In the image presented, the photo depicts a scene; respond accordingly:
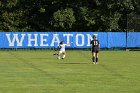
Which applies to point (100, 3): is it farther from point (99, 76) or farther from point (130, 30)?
point (99, 76)

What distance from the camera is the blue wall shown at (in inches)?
2114

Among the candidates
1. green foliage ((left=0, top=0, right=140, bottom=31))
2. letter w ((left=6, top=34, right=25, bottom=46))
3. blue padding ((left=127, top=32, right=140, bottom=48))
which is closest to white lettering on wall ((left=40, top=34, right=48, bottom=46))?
letter w ((left=6, top=34, right=25, bottom=46))

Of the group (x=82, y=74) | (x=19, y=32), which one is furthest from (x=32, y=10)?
(x=82, y=74)

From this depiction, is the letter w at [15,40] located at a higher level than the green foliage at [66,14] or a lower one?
lower

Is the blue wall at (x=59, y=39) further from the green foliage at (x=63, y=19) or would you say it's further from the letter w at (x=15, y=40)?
the green foliage at (x=63, y=19)

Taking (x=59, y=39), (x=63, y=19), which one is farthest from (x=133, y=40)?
(x=63, y=19)

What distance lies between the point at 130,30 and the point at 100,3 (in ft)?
16.2

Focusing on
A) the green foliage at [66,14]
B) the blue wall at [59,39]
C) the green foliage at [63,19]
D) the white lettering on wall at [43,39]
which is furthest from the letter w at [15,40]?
the green foliage at [63,19]

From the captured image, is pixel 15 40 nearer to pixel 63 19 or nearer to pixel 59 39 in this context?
pixel 59 39

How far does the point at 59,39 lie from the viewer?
5450 centimetres

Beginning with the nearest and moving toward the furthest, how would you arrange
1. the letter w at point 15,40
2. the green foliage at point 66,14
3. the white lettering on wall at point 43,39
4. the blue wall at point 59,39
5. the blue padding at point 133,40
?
1. the letter w at point 15,40
2. the blue wall at point 59,39
3. the white lettering on wall at point 43,39
4. the blue padding at point 133,40
5. the green foliage at point 66,14

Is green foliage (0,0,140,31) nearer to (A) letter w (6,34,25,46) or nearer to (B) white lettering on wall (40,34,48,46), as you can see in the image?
(B) white lettering on wall (40,34,48,46)

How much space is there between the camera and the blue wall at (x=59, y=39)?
176 ft

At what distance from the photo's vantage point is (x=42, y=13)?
59.6 meters
